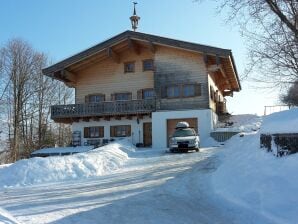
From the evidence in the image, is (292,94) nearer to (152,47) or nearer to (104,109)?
(152,47)

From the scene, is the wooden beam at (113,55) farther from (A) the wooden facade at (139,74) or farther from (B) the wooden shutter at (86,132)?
(B) the wooden shutter at (86,132)

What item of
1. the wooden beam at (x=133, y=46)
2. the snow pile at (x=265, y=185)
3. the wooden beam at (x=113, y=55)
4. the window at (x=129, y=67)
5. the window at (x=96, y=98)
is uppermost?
A: the wooden beam at (x=133, y=46)

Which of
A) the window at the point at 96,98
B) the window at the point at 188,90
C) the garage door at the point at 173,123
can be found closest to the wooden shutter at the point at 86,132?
the window at the point at 96,98

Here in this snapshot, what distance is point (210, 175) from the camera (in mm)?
13484

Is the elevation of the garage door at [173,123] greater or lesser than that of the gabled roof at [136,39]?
lesser

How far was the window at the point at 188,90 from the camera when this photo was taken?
29406mm

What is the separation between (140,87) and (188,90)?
12.9 feet

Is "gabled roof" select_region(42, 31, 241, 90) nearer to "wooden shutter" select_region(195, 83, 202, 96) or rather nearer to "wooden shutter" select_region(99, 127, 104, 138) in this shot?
"wooden shutter" select_region(195, 83, 202, 96)

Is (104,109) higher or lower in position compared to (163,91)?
lower

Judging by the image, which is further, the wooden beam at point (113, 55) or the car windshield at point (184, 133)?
the wooden beam at point (113, 55)

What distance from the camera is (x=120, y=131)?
30828 mm

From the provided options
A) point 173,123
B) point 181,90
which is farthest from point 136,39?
point 173,123

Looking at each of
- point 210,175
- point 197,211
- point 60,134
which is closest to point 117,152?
point 210,175

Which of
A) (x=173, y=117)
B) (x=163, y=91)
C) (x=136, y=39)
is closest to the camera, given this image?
(x=173, y=117)
